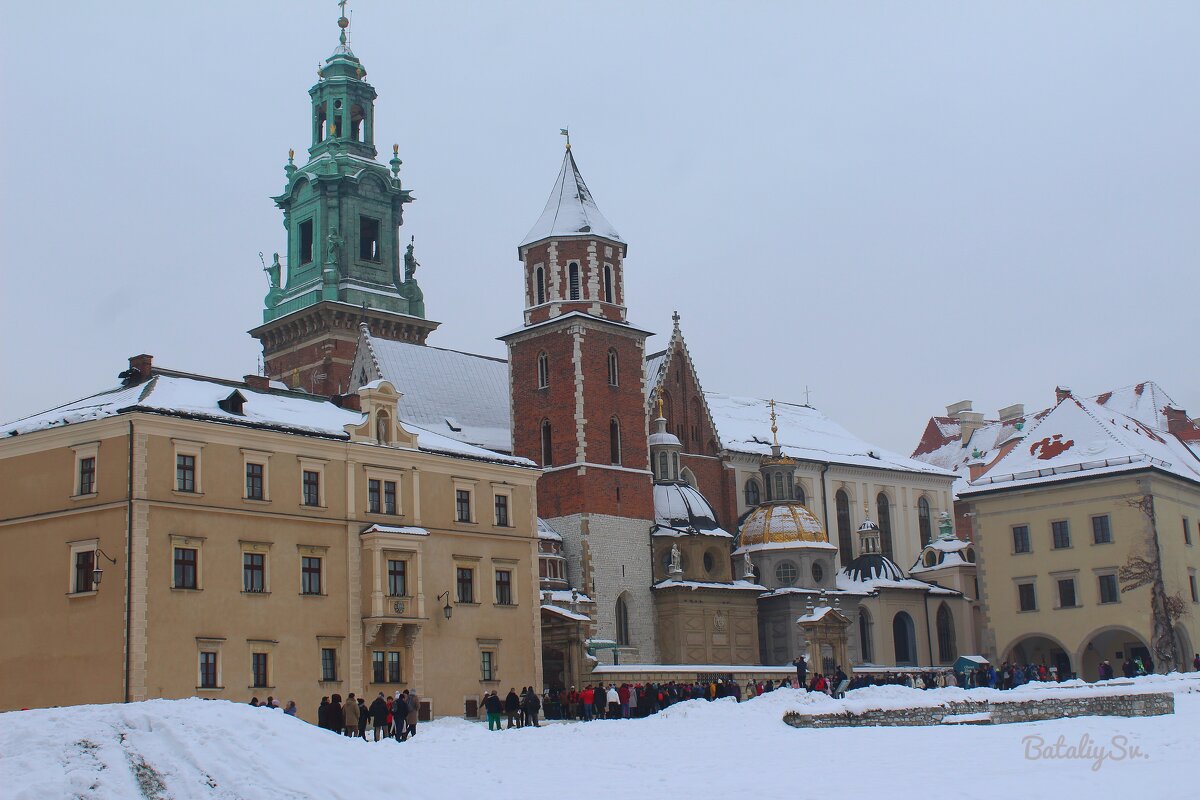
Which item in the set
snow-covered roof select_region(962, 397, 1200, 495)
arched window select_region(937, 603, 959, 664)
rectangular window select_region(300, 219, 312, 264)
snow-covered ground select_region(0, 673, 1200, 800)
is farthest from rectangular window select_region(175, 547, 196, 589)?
rectangular window select_region(300, 219, 312, 264)

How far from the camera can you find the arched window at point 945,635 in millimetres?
75375

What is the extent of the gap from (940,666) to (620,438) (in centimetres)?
2241

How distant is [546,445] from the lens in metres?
63.0

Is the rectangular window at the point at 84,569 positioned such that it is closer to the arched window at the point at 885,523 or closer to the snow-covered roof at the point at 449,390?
the snow-covered roof at the point at 449,390

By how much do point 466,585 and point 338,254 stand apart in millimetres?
38758

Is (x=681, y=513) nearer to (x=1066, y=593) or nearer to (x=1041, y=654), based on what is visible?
(x=1066, y=593)

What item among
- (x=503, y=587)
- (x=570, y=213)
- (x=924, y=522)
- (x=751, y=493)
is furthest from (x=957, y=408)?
(x=503, y=587)

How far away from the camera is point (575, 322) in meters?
62.7

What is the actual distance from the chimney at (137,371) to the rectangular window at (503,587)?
40.1ft

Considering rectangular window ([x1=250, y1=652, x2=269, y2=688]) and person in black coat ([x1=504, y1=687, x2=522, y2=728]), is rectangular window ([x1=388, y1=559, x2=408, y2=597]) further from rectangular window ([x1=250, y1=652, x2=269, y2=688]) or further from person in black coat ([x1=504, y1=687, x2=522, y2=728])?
person in black coat ([x1=504, y1=687, x2=522, y2=728])

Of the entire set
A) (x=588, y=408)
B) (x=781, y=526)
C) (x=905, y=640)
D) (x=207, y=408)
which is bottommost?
(x=905, y=640)

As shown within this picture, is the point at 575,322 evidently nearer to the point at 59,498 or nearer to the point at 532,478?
the point at 532,478

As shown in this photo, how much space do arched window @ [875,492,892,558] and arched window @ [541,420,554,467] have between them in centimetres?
2523

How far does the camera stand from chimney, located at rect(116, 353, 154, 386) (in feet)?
142
